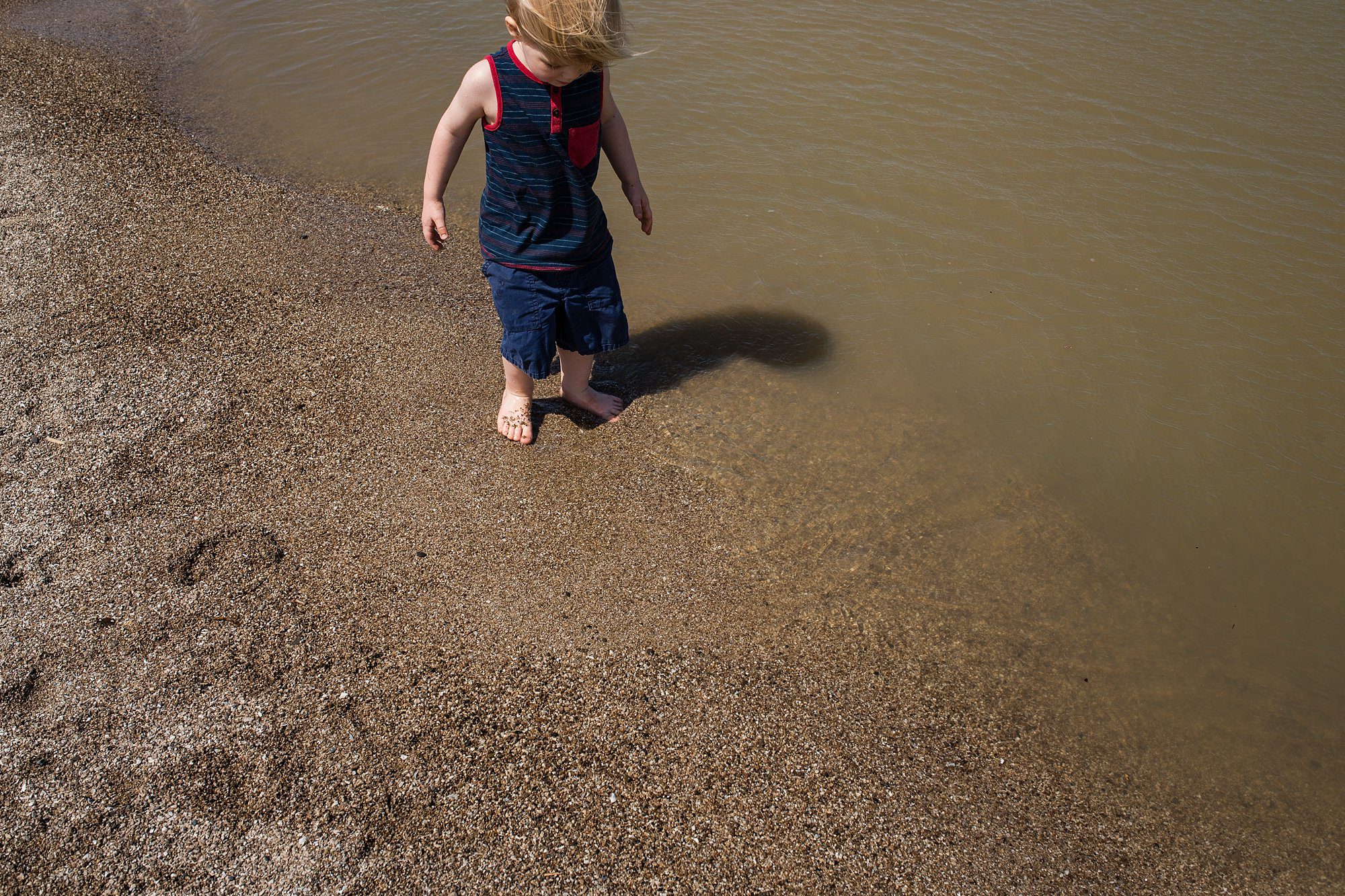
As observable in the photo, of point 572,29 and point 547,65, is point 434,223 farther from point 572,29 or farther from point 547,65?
point 572,29

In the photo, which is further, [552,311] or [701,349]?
[701,349]

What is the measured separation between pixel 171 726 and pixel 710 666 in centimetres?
131

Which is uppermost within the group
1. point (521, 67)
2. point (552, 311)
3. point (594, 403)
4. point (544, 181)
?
point (521, 67)

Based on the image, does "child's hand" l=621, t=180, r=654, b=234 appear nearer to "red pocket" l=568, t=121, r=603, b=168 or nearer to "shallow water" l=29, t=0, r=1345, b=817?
"red pocket" l=568, t=121, r=603, b=168

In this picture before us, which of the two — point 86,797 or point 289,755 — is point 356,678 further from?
point 86,797

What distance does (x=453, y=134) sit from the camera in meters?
2.29

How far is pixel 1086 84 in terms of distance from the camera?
15.1 ft

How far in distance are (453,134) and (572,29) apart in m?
0.52

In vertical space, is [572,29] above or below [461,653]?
above

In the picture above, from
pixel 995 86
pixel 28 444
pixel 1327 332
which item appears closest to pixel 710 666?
pixel 28 444

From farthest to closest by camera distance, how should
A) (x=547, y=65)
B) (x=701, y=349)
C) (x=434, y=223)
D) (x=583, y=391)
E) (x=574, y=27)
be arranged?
1. (x=701, y=349)
2. (x=583, y=391)
3. (x=434, y=223)
4. (x=547, y=65)
5. (x=574, y=27)

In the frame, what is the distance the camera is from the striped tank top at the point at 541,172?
7.16 feet

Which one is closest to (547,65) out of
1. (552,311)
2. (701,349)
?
(552,311)

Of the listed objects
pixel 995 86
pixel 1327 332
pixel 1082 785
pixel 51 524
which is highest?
pixel 995 86
